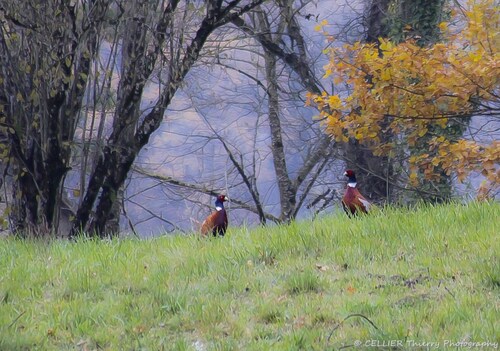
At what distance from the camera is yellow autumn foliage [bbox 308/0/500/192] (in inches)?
384

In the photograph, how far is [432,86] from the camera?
9906mm

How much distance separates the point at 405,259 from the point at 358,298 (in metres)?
0.95

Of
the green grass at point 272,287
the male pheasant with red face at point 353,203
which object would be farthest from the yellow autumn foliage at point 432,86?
the green grass at point 272,287

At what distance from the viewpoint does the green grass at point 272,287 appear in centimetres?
450

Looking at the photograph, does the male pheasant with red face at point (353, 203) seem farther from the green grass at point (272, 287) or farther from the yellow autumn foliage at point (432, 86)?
the yellow autumn foliage at point (432, 86)

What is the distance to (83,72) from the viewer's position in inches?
334

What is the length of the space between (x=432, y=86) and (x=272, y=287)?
531 centimetres

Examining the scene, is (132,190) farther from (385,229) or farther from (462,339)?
(462,339)

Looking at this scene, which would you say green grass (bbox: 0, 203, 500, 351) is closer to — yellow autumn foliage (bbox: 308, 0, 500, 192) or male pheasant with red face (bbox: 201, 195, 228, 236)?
male pheasant with red face (bbox: 201, 195, 228, 236)

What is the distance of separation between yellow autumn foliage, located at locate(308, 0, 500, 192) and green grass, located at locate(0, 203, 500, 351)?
3096 mm

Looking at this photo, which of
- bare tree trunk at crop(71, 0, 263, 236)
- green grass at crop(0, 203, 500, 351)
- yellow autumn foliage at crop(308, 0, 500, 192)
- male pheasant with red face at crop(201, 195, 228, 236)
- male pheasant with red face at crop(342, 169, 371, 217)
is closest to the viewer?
green grass at crop(0, 203, 500, 351)

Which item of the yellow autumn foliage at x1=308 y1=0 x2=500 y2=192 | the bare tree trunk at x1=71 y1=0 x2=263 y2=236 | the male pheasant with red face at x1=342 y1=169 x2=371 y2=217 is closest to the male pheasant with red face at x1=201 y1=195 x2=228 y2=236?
the male pheasant with red face at x1=342 y1=169 x2=371 y2=217

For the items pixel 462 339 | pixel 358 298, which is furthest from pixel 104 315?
pixel 462 339

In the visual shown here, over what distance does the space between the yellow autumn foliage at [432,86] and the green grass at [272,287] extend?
3.10m
